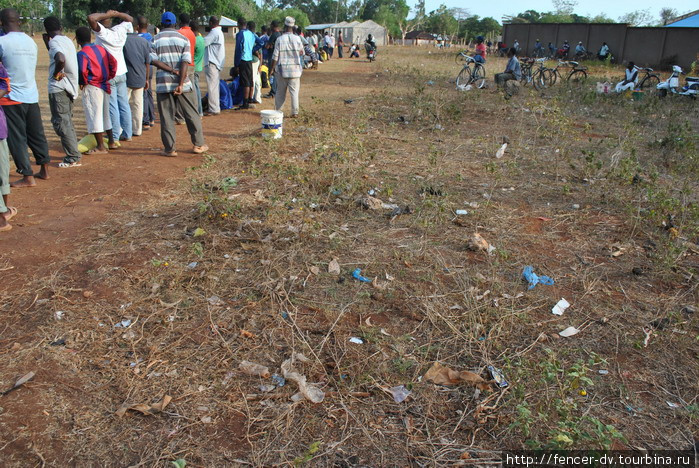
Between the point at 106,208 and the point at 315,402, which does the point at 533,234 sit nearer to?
the point at 315,402

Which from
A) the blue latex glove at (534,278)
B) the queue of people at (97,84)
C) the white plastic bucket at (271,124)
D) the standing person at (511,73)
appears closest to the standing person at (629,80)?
the standing person at (511,73)

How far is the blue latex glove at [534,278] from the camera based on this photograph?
3.45m

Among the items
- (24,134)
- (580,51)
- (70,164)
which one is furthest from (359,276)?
(580,51)

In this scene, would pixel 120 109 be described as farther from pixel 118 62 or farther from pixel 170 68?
pixel 170 68

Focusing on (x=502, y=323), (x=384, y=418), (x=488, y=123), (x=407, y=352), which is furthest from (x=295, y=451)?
(x=488, y=123)

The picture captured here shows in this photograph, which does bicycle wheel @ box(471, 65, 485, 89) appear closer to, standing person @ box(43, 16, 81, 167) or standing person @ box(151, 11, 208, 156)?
standing person @ box(151, 11, 208, 156)

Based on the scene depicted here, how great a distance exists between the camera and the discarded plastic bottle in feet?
8.46

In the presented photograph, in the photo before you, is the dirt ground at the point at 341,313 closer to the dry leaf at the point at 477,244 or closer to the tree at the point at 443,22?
the dry leaf at the point at 477,244

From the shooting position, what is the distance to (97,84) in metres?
5.65

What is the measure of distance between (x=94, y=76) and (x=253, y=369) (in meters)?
4.47

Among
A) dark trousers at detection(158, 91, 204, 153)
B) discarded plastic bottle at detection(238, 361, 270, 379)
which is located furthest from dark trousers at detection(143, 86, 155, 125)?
discarded plastic bottle at detection(238, 361, 270, 379)

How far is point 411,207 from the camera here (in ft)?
15.3

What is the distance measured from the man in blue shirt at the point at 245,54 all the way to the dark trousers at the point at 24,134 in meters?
4.42

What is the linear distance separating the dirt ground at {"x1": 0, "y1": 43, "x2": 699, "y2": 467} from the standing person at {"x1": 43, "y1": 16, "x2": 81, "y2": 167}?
51 cm
